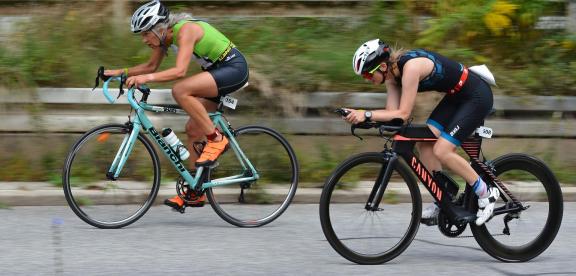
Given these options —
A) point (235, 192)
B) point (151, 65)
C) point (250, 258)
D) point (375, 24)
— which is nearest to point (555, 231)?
point (250, 258)

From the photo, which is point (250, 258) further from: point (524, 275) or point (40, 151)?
point (40, 151)

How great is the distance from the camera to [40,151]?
8.74 m

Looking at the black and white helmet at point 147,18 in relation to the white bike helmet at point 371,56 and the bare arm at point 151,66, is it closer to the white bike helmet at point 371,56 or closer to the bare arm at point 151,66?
the bare arm at point 151,66

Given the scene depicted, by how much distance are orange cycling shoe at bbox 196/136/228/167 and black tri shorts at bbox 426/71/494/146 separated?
5.92 feet

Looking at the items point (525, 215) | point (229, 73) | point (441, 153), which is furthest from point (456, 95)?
point (229, 73)

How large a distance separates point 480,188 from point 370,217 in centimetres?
76

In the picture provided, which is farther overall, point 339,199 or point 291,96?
point 291,96

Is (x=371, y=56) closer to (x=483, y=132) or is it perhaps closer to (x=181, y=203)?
(x=483, y=132)

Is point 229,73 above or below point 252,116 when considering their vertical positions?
above

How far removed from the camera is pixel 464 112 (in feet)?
20.7

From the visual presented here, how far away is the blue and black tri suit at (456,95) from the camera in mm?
6262

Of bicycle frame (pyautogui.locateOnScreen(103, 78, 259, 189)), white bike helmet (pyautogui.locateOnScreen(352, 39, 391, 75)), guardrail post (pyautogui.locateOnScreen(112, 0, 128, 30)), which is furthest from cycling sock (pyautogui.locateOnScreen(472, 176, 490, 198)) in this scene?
guardrail post (pyautogui.locateOnScreen(112, 0, 128, 30))

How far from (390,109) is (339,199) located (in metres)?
0.77

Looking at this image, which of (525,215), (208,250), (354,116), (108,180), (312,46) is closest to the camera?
(354,116)
